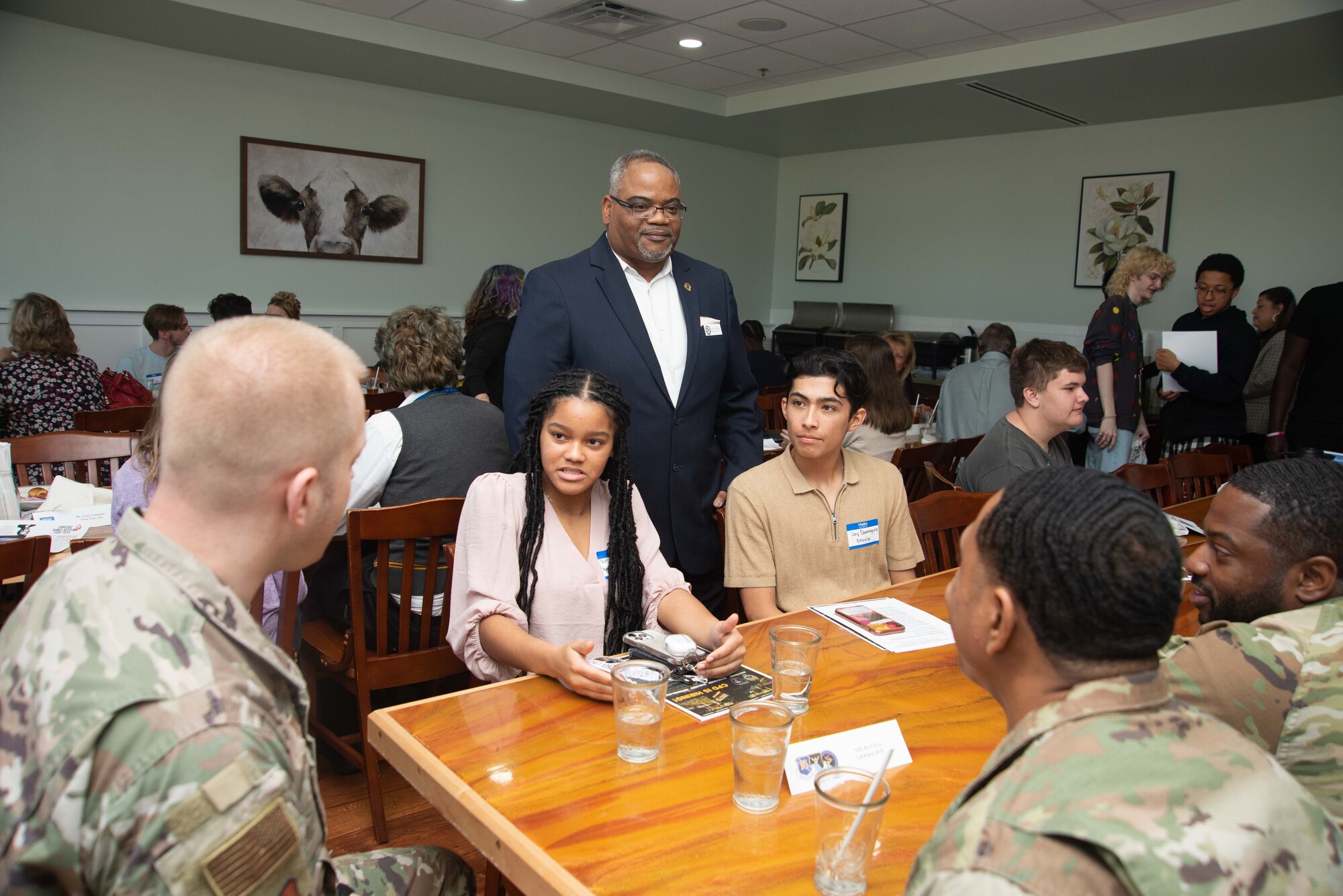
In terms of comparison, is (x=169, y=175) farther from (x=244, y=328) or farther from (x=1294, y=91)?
(x=1294, y=91)

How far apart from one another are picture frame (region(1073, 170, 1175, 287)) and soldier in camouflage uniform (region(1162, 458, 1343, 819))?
6.69 m

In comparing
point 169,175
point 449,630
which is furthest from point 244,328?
point 169,175

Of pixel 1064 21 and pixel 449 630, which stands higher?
pixel 1064 21

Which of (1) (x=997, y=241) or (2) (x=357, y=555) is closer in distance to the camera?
(2) (x=357, y=555)

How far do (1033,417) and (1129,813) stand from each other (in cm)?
253

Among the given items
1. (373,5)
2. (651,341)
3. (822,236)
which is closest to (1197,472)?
(651,341)

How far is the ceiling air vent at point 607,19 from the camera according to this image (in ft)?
18.2

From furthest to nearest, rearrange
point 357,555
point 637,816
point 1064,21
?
point 1064,21
point 357,555
point 637,816

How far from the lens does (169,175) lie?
6.31 m

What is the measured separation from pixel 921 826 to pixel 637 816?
0.36m

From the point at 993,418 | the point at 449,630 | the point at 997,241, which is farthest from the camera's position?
the point at 997,241

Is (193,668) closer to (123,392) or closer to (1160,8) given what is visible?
(123,392)

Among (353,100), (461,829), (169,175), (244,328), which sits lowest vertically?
(461,829)

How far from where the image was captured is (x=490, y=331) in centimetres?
424
